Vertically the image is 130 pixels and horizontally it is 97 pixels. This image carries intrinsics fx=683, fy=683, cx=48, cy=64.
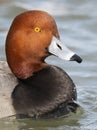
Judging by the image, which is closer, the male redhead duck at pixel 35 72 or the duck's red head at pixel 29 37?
the male redhead duck at pixel 35 72

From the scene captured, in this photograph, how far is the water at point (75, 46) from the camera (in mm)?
5832

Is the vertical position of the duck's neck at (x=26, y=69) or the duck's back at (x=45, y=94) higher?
the duck's neck at (x=26, y=69)

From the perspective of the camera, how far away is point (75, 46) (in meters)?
8.02

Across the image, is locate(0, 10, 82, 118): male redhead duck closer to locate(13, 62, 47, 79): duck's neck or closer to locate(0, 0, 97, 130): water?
locate(13, 62, 47, 79): duck's neck

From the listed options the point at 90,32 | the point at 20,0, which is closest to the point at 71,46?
the point at 90,32

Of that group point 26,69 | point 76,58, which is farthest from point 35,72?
point 76,58

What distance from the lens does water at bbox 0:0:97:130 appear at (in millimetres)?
5832

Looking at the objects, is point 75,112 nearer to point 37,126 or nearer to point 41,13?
point 37,126

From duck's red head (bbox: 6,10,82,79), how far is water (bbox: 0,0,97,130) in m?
0.55

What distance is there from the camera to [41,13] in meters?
5.85

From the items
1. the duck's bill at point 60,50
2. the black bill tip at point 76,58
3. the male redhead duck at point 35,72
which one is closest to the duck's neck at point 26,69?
the male redhead duck at point 35,72

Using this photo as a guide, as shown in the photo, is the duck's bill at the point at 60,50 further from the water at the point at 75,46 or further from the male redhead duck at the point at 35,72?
the water at the point at 75,46

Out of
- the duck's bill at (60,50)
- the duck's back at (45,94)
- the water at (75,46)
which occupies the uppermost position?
the duck's bill at (60,50)

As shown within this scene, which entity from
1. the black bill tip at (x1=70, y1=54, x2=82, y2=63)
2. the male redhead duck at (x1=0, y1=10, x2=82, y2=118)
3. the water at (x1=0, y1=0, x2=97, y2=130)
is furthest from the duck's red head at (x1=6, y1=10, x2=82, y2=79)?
the water at (x1=0, y1=0, x2=97, y2=130)
